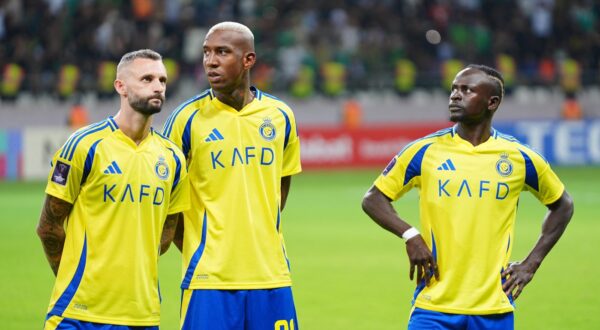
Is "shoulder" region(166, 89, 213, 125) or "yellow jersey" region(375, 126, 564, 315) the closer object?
"yellow jersey" region(375, 126, 564, 315)

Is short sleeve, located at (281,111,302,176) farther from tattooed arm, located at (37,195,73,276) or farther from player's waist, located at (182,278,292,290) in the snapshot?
tattooed arm, located at (37,195,73,276)

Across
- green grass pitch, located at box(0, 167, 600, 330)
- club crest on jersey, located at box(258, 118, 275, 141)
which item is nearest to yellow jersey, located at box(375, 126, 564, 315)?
club crest on jersey, located at box(258, 118, 275, 141)

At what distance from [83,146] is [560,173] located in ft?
71.5

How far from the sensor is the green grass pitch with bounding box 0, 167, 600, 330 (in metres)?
9.81

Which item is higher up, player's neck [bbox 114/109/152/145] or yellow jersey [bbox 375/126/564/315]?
player's neck [bbox 114/109/152/145]

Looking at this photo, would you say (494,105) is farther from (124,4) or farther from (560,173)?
(124,4)

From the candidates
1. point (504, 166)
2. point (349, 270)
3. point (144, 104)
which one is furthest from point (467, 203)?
point (349, 270)

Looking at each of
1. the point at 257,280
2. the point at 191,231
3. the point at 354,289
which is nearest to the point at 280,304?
the point at 257,280

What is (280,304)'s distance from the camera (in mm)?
5707

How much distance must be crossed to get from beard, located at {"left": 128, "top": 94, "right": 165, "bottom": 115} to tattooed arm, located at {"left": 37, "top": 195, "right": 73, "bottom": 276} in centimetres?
62

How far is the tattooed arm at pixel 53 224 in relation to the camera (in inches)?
208

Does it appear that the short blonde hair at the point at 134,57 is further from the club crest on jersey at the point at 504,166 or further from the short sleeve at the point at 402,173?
the club crest on jersey at the point at 504,166

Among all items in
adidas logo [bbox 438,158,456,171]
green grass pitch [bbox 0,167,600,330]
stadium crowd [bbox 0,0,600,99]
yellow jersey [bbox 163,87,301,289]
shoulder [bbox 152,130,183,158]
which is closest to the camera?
shoulder [bbox 152,130,183,158]

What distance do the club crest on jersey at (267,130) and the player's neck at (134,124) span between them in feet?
2.29
